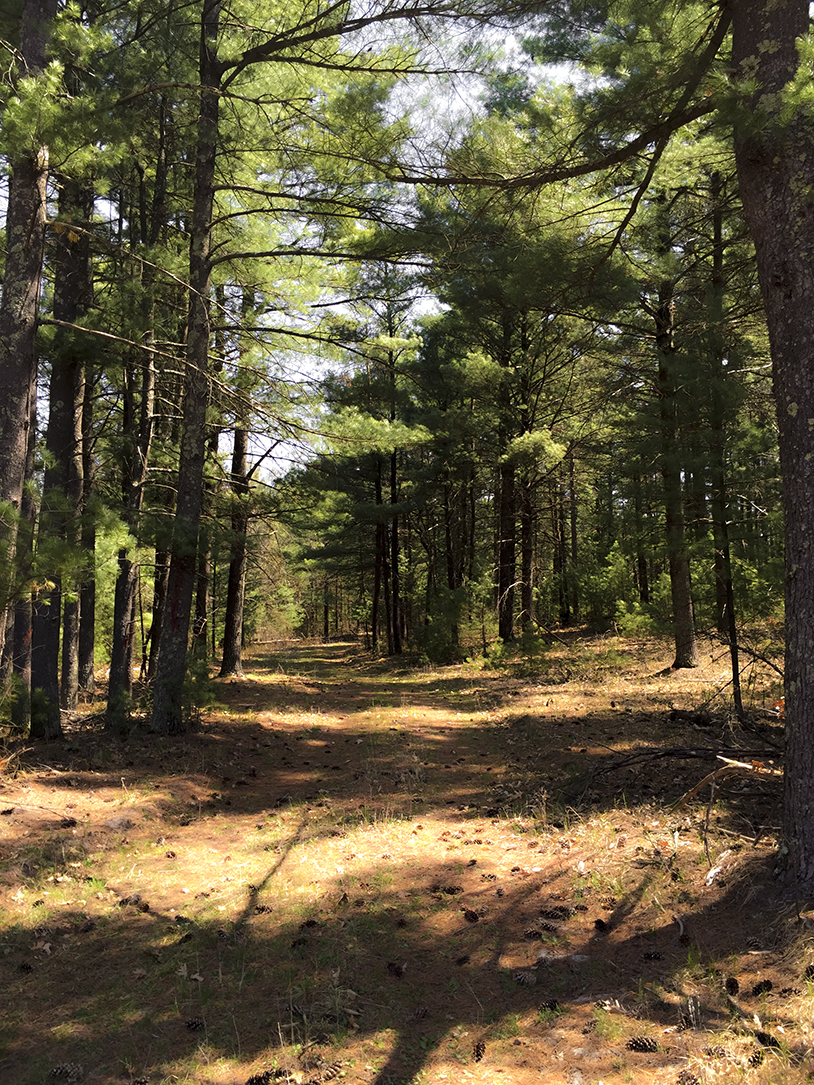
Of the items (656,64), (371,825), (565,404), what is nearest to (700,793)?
(371,825)

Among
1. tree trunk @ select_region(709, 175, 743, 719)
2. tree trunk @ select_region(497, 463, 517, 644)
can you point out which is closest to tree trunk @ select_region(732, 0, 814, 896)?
tree trunk @ select_region(709, 175, 743, 719)

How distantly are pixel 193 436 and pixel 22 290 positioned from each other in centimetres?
289

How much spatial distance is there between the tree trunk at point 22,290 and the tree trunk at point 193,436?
2.19m

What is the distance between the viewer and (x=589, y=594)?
21.5 m

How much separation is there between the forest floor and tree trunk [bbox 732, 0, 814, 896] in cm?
73

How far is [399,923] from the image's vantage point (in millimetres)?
3896

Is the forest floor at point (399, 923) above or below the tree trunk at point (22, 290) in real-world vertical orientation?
below

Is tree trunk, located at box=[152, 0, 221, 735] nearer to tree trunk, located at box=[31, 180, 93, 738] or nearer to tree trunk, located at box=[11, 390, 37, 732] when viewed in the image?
tree trunk, located at box=[31, 180, 93, 738]

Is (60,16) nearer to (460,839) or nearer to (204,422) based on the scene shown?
(204,422)

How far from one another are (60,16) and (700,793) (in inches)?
367

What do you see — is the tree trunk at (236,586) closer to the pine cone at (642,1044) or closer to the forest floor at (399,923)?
the forest floor at (399,923)

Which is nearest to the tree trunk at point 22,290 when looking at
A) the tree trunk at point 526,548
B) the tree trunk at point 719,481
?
the tree trunk at point 719,481

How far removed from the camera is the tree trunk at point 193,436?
26.3 ft

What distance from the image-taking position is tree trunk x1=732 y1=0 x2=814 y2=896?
3650mm
